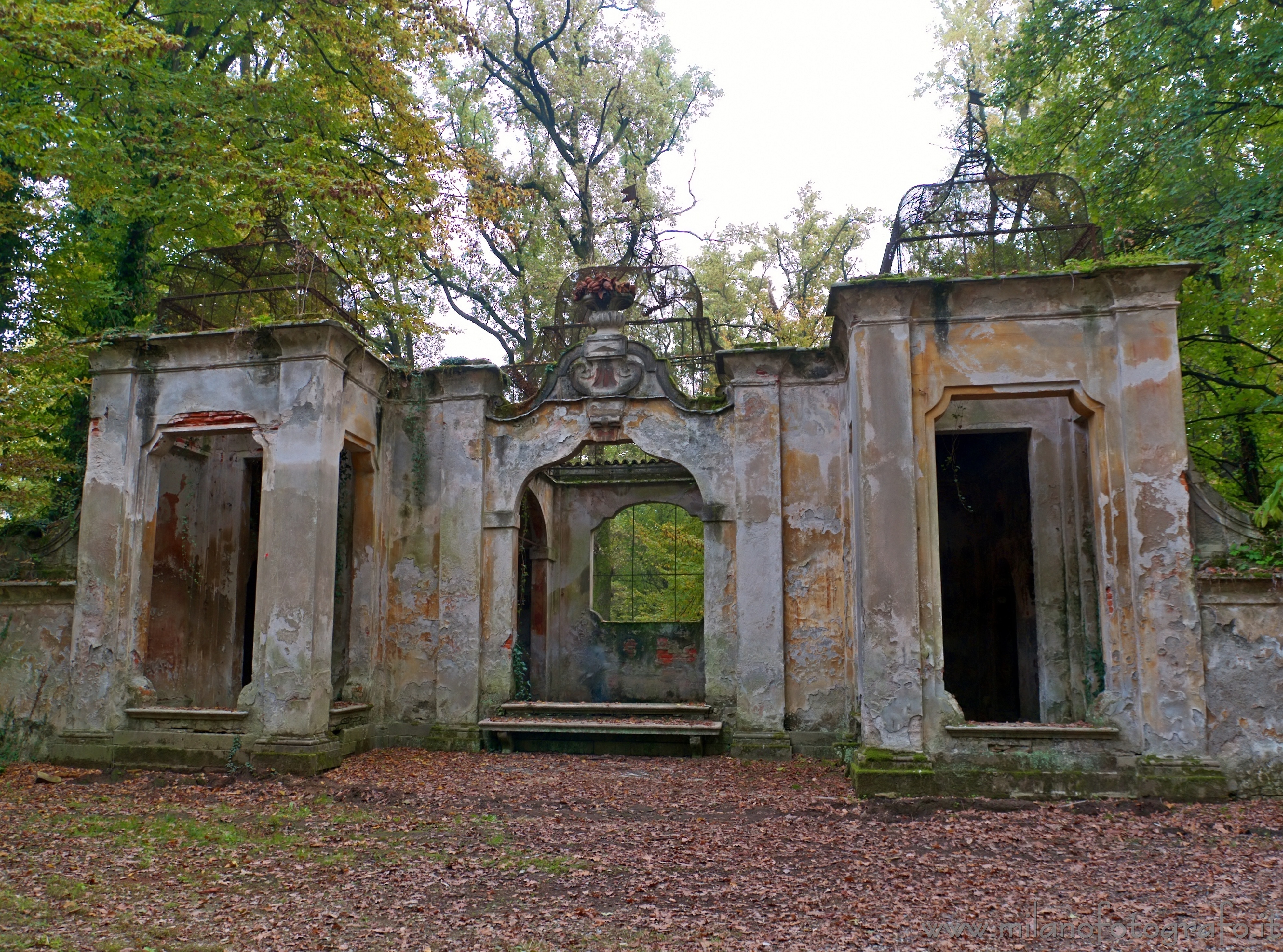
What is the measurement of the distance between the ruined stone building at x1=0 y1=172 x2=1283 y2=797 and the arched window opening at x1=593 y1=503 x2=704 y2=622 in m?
6.97

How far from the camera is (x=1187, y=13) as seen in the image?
1025 centimetres

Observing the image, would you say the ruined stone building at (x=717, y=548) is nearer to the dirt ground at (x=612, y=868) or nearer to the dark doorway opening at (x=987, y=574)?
the dark doorway opening at (x=987, y=574)

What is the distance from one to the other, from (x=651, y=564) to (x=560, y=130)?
10.8 metres

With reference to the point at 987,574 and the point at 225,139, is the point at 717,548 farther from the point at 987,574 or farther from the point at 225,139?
the point at 225,139

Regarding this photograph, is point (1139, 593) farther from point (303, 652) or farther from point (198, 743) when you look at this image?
point (198, 743)

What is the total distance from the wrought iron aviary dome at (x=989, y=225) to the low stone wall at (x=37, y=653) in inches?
381

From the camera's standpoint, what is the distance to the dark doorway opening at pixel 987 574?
11.7m

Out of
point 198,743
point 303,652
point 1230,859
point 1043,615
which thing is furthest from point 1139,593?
point 198,743

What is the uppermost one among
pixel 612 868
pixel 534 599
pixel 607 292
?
pixel 607 292

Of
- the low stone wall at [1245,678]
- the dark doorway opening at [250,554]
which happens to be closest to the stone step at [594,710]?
the dark doorway opening at [250,554]

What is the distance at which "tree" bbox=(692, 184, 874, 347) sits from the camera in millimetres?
22375

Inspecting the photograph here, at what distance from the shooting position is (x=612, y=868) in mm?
5828

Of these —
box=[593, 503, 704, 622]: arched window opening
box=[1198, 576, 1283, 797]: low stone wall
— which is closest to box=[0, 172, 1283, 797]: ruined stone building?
box=[1198, 576, 1283, 797]: low stone wall

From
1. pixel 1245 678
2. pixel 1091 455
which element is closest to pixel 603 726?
pixel 1091 455
